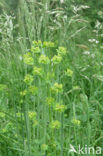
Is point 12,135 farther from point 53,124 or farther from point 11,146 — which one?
point 53,124

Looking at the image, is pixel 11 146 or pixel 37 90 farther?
pixel 11 146

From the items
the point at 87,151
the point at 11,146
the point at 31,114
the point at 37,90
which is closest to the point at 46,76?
the point at 37,90

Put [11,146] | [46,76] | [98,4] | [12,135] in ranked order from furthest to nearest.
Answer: [98,4]
[12,135]
[11,146]
[46,76]

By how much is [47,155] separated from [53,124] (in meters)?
0.21

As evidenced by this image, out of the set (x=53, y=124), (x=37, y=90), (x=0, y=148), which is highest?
(x=37, y=90)

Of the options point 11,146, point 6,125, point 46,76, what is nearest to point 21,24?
point 46,76

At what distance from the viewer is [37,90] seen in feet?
4.04

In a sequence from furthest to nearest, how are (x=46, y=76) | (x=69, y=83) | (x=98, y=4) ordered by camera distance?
(x=98, y=4) → (x=69, y=83) → (x=46, y=76)

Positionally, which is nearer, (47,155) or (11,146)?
(47,155)

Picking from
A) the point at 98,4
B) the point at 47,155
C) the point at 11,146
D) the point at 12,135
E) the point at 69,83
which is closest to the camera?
the point at 47,155

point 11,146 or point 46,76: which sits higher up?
point 46,76

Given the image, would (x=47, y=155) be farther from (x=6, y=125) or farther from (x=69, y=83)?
(x=69, y=83)

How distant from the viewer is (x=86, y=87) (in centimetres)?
244

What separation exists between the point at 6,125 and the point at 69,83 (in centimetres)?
102
